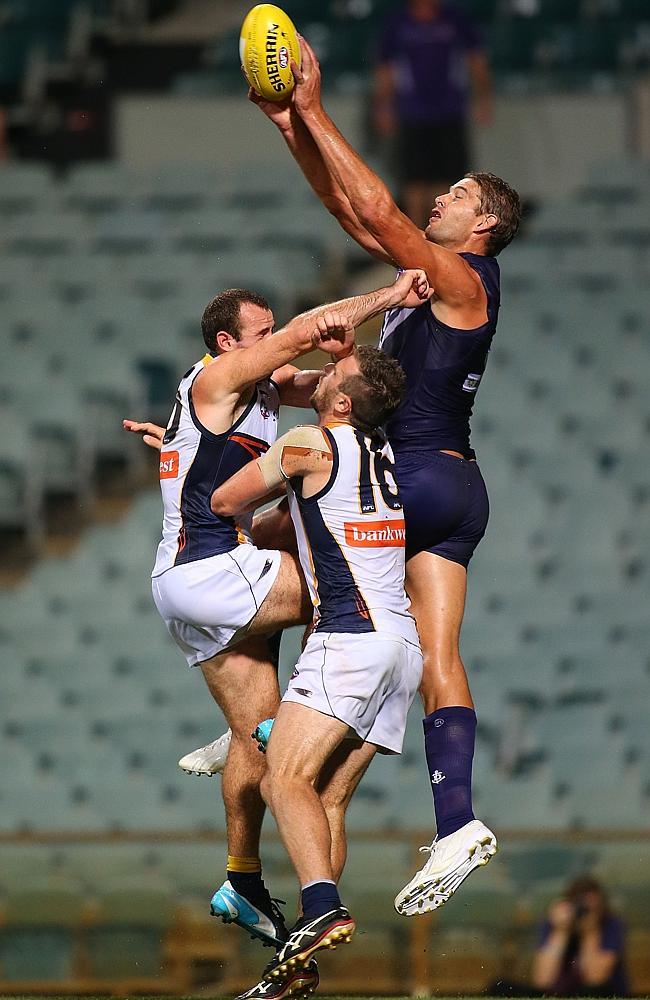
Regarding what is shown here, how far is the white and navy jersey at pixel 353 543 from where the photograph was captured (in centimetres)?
466

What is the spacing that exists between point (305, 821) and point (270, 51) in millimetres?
2464

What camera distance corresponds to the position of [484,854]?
466cm

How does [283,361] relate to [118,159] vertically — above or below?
below

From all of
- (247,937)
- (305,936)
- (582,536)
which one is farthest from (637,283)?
(305,936)

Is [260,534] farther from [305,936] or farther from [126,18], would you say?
[126,18]

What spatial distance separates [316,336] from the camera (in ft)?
15.5

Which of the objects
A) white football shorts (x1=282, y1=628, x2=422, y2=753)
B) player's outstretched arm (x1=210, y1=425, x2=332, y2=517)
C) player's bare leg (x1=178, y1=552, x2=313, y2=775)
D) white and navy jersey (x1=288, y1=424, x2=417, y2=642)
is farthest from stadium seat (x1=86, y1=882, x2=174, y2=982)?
player's outstretched arm (x1=210, y1=425, x2=332, y2=517)

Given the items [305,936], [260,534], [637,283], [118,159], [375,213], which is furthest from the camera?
[118,159]

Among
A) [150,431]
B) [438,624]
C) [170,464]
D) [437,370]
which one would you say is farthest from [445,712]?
[150,431]

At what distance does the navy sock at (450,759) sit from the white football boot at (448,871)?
0.12 metres

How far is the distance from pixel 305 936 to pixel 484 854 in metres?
0.65

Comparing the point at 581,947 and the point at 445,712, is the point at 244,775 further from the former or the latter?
the point at 581,947

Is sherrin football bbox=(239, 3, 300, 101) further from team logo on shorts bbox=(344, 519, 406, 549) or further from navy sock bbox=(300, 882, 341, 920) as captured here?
navy sock bbox=(300, 882, 341, 920)

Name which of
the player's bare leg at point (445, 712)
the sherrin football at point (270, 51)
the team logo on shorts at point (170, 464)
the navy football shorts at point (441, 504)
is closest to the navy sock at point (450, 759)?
the player's bare leg at point (445, 712)
